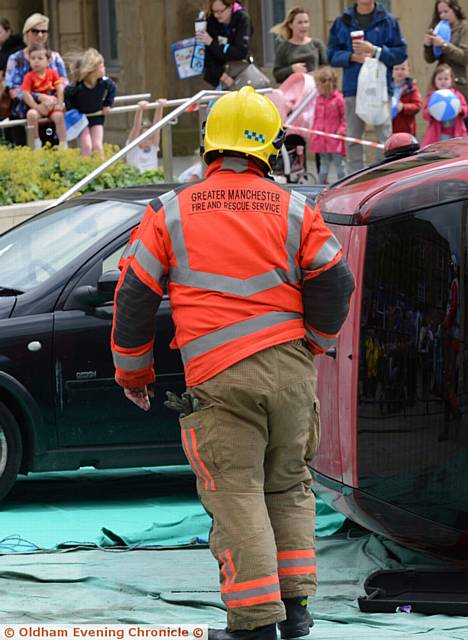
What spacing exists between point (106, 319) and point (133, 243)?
253cm

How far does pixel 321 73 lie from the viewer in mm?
16156

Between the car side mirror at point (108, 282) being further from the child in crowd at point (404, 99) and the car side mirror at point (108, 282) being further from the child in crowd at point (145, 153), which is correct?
the child in crowd at point (404, 99)

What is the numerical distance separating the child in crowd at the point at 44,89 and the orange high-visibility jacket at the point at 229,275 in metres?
9.49

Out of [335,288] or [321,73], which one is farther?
[321,73]

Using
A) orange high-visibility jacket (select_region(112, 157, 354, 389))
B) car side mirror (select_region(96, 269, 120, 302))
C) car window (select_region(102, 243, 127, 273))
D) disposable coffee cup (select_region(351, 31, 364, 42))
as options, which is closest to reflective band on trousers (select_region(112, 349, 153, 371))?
orange high-visibility jacket (select_region(112, 157, 354, 389))

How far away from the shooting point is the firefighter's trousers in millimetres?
4984

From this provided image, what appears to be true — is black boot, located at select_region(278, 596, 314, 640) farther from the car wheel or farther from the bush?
the bush

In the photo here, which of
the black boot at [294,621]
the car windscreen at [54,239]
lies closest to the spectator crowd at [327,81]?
the car windscreen at [54,239]

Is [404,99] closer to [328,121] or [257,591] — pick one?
[328,121]

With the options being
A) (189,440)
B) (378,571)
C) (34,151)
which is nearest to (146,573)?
(378,571)

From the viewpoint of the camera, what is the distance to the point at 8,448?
7.59m

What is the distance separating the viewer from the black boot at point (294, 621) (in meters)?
5.18

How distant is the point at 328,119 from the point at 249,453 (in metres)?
11.7

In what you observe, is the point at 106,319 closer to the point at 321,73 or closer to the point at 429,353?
the point at 429,353
